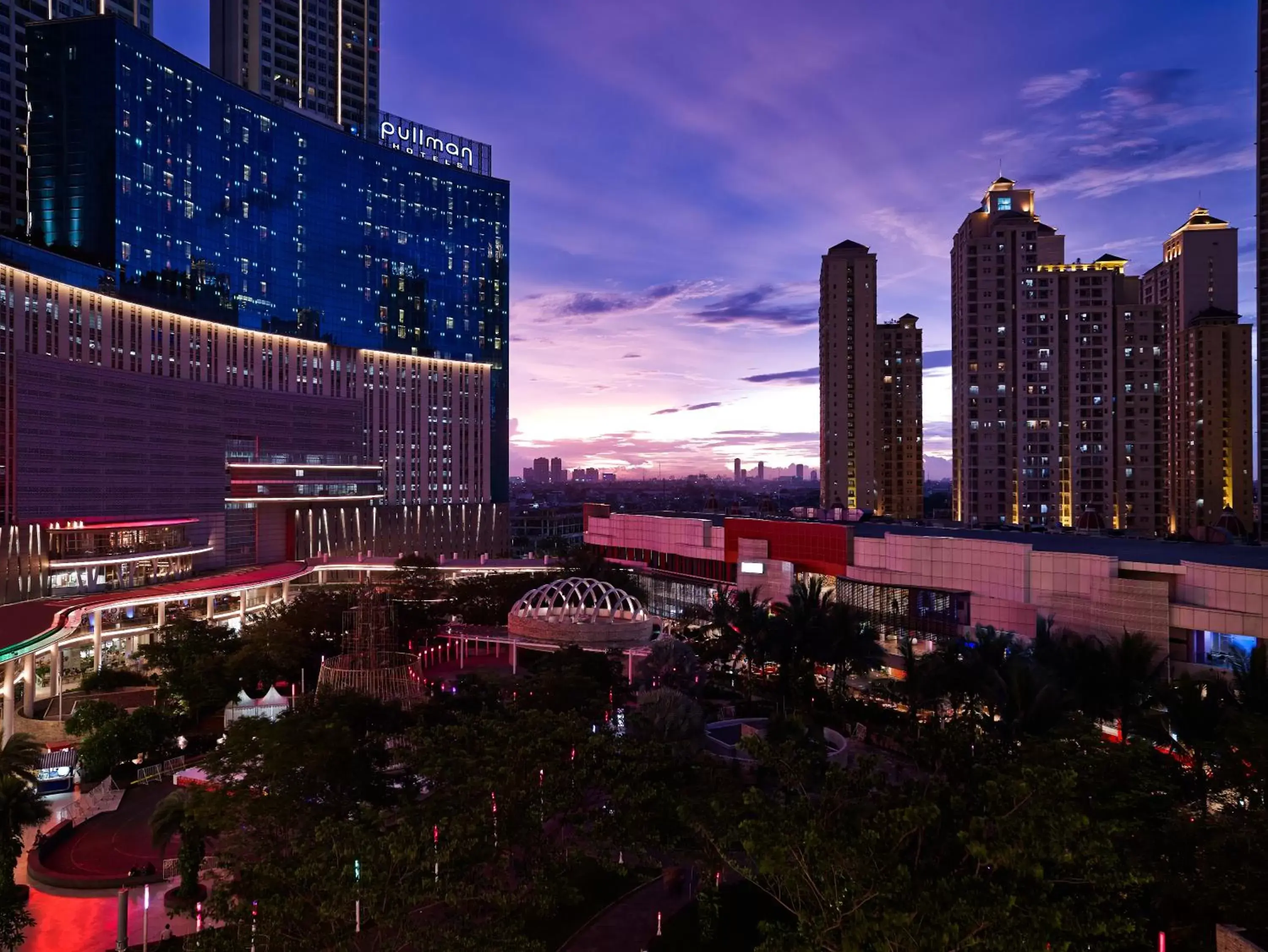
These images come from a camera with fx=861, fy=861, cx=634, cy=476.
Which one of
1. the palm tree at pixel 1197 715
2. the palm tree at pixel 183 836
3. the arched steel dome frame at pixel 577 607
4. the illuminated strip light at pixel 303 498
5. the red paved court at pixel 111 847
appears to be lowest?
the red paved court at pixel 111 847

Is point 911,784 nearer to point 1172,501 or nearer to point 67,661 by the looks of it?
point 67,661

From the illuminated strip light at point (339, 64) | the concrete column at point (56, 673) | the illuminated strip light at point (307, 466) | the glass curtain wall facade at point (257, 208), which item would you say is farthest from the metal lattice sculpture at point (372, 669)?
the illuminated strip light at point (339, 64)

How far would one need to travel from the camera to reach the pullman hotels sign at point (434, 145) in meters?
128

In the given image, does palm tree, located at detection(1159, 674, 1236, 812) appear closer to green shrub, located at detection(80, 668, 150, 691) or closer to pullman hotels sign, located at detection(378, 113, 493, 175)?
green shrub, located at detection(80, 668, 150, 691)

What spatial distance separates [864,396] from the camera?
457ft

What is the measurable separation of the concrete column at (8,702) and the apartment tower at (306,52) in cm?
10303

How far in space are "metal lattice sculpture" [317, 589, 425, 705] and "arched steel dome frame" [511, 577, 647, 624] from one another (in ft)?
43.3

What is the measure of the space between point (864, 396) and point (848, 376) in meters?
4.22

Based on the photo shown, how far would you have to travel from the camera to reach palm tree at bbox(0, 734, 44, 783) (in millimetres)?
25234

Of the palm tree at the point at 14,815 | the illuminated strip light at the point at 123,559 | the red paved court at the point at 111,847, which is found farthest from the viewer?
the illuminated strip light at the point at 123,559

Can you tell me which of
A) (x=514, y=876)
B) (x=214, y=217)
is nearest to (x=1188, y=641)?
(x=514, y=876)

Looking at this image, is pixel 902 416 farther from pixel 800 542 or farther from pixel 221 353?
pixel 221 353

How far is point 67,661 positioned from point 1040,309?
110849 millimetres

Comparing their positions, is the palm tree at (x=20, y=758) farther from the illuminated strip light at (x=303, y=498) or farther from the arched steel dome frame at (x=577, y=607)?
the illuminated strip light at (x=303, y=498)
